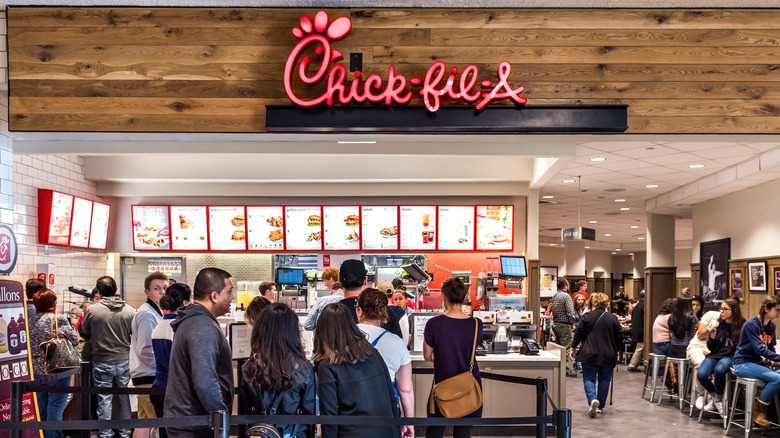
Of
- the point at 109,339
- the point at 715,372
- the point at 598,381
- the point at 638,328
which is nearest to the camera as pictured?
the point at 109,339

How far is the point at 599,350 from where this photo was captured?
8086mm

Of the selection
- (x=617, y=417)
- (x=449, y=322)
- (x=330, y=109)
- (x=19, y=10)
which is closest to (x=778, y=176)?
(x=617, y=417)

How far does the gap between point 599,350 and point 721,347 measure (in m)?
1.32

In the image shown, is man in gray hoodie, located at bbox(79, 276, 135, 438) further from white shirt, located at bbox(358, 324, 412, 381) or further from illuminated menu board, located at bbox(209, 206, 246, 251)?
illuminated menu board, located at bbox(209, 206, 246, 251)

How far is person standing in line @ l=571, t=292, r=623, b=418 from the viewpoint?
8070 millimetres

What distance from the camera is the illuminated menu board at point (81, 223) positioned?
858 cm

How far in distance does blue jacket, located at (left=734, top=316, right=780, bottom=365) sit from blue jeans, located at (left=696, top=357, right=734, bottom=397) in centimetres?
29

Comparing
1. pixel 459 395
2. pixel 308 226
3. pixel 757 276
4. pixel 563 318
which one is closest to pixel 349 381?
pixel 459 395

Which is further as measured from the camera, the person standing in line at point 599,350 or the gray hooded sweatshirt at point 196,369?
the person standing in line at point 599,350

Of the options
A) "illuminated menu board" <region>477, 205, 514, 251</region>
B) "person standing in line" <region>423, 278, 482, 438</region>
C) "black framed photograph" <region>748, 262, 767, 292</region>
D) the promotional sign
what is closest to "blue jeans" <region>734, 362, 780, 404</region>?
"black framed photograph" <region>748, 262, 767, 292</region>

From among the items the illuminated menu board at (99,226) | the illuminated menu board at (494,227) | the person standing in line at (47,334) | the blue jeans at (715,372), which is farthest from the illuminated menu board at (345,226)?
the blue jeans at (715,372)

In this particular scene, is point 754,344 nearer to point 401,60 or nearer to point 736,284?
point 736,284

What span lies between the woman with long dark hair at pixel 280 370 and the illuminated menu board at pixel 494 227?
6492 millimetres

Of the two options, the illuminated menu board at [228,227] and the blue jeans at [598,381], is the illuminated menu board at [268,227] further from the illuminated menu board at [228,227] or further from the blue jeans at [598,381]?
the blue jeans at [598,381]
